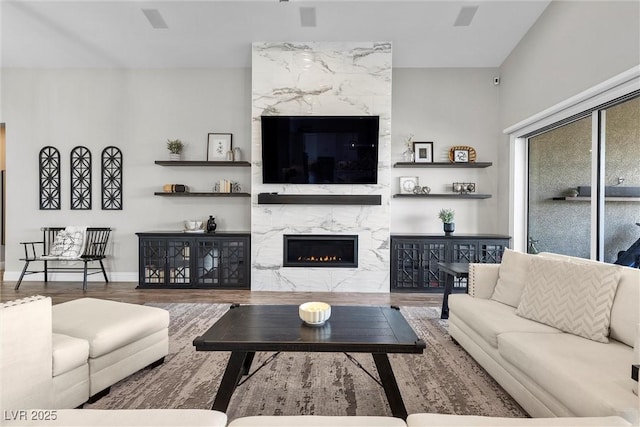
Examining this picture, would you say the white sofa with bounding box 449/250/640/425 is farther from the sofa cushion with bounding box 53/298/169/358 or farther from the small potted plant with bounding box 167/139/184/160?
the small potted plant with bounding box 167/139/184/160

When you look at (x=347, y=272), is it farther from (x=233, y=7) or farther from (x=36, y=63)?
(x=36, y=63)

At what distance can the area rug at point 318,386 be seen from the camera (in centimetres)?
190

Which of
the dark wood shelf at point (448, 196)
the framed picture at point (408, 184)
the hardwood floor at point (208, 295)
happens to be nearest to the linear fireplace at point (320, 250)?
the hardwood floor at point (208, 295)

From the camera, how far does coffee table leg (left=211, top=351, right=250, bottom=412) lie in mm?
1724

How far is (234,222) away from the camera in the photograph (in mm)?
5254

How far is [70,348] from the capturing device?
1757 mm

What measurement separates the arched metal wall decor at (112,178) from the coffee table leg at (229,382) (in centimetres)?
444

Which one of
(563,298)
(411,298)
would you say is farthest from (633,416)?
(411,298)

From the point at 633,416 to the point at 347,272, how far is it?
355 cm

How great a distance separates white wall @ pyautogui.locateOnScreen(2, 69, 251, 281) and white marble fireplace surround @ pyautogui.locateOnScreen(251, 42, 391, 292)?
0.70 m

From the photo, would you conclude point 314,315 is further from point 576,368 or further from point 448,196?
point 448,196

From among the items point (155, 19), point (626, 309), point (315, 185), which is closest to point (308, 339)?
point (626, 309)

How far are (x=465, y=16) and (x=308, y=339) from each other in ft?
14.1

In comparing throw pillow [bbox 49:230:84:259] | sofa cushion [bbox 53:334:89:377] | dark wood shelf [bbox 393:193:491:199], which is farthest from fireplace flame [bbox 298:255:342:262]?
throw pillow [bbox 49:230:84:259]
